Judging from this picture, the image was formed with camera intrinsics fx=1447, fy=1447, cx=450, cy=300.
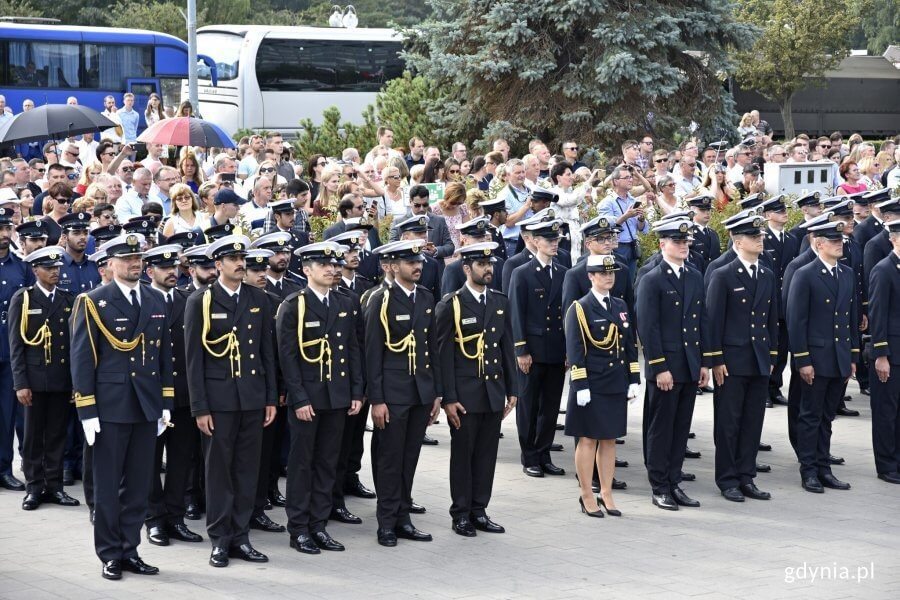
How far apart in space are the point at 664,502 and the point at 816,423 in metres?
1.69

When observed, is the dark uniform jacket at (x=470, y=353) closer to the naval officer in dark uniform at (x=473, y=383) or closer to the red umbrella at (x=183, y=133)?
the naval officer in dark uniform at (x=473, y=383)

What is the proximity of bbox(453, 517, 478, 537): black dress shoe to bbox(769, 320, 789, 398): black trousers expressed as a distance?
5.19 meters

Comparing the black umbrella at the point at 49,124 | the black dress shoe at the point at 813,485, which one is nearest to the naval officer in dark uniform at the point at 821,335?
the black dress shoe at the point at 813,485

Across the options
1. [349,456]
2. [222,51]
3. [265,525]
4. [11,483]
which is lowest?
[11,483]

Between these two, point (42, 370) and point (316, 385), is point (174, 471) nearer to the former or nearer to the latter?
point (316, 385)

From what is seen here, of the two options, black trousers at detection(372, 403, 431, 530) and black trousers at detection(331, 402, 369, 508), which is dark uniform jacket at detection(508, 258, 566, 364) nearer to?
black trousers at detection(331, 402, 369, 508)

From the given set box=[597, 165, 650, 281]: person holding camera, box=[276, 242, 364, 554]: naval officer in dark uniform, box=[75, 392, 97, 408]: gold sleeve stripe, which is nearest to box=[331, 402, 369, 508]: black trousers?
box=[276, 242, 364, 554]: naval officer in dark uniform

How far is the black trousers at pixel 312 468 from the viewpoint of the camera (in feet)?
31.9

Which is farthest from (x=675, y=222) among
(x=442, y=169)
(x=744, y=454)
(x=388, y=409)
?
(x=442, y=169)

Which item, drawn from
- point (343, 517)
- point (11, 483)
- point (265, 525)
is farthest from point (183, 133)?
point (265, 525)

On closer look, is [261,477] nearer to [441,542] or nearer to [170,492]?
[170,492]

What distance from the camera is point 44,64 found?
34344 millimetres

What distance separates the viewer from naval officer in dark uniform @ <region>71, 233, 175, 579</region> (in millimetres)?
9125

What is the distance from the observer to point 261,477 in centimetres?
1020
